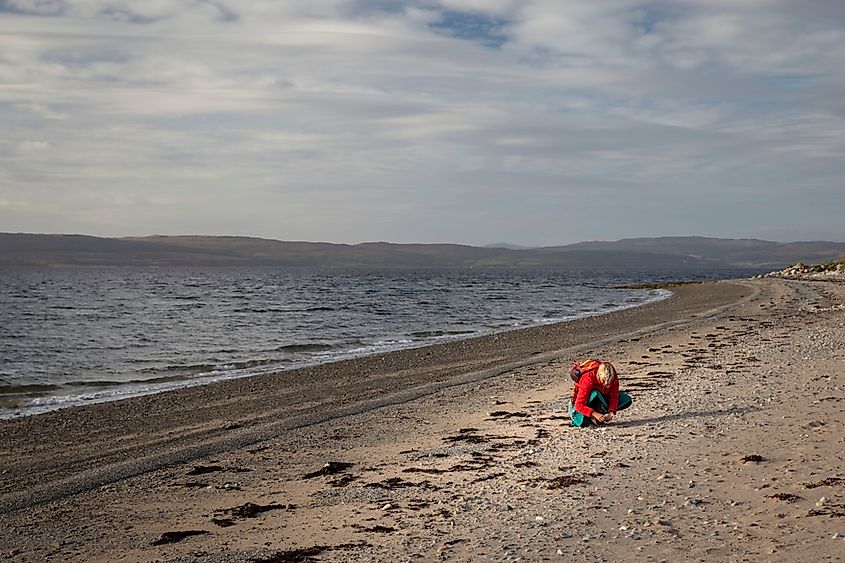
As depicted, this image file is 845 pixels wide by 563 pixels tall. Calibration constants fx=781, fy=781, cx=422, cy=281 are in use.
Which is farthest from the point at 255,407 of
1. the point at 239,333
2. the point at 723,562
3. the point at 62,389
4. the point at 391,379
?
the point at 239,333

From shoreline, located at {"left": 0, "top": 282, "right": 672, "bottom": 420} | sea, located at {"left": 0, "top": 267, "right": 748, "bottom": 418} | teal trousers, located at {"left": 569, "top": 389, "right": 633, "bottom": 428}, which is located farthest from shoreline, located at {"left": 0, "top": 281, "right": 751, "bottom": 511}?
teal trousers, located at {"left": 569, "top": 389, "right": 633, "bottom": 428}

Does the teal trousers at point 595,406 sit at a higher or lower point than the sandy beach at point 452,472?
higher

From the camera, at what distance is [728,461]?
362 inches

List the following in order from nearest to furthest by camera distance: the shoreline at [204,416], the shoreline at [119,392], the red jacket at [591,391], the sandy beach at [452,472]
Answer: the sandy beach at [452,472]
the red jacket at [591,391]
the shoreline at [204,416]
the shoreline at [119,392]

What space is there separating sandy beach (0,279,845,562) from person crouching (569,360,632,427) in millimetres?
321

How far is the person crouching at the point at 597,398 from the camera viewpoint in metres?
11.7

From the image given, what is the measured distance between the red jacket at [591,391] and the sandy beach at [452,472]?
39 centimetres

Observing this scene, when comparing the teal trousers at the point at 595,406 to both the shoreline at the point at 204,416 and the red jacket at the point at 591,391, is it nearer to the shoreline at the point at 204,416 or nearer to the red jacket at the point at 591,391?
the red jacket at the point at 591,391

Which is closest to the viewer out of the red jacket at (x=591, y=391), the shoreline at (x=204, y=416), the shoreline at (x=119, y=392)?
the red jacket at (x=591, y=391)

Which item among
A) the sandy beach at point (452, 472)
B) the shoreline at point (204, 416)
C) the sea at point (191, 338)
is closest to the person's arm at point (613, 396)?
the sandy beach at point (452, 472)

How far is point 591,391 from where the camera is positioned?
1165 centimetres

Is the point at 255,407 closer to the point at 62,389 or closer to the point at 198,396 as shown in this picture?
the point at 198,396

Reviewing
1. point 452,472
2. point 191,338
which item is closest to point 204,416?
point 452,472

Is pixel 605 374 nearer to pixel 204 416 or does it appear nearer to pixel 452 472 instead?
pixel 452 472
